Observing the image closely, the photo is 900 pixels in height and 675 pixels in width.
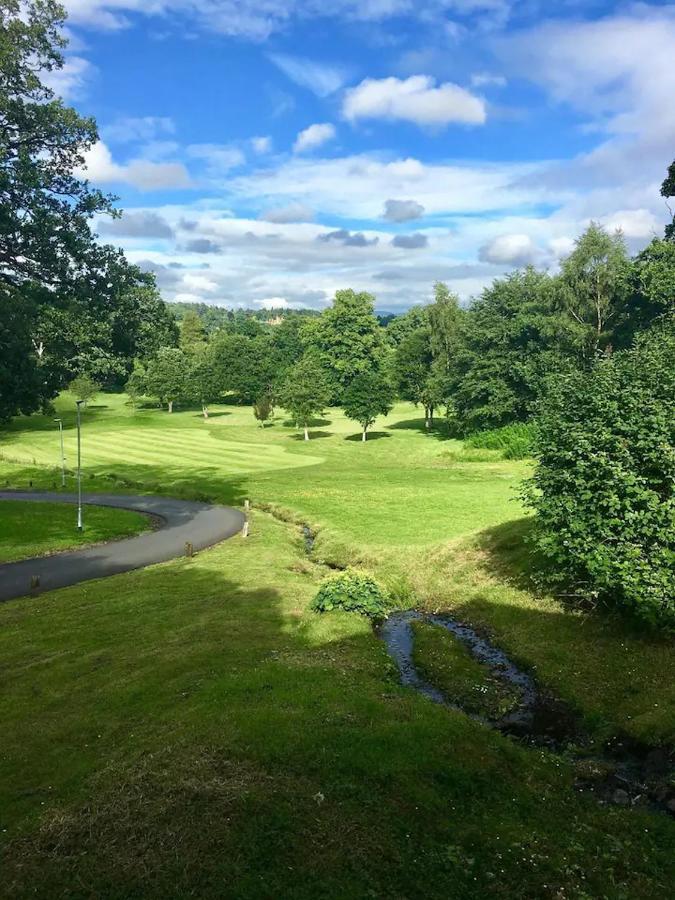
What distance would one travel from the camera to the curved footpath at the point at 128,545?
105 feet

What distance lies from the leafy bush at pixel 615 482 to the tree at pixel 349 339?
11986 cm

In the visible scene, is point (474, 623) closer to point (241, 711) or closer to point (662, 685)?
point (662, 685)

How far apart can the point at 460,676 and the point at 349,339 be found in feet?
427

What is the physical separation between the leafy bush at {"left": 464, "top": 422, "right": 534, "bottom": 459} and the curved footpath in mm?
38389

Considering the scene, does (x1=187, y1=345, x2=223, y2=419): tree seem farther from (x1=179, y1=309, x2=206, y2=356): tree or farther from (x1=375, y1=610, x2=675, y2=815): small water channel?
(x1=375, y1=610, x2=675, y2=815): small water channel

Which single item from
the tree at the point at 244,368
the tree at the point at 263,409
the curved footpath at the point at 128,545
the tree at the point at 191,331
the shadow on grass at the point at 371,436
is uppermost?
the tree at the point at 191,331

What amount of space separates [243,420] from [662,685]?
106 m

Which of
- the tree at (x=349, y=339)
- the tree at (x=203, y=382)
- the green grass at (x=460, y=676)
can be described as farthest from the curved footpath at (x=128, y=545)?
the tree at (x=349, y=339)

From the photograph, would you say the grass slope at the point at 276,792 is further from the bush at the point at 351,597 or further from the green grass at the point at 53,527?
the green grass at the point at 53,527

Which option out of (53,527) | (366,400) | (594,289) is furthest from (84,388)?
(594,289)

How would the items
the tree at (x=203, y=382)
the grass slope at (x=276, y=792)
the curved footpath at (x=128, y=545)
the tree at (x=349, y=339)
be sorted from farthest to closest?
the tree at (x=349, y=339) < the tree at (x=203, y=382) < the curved footpath at (x=128, y=545) < the grass slope at (x=276, y=792)

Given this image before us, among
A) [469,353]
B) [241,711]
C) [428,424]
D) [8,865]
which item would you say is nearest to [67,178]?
[241,711]

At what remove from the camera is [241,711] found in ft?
53.1

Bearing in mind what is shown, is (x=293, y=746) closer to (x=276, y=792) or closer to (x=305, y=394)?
(x=276, y=792)
